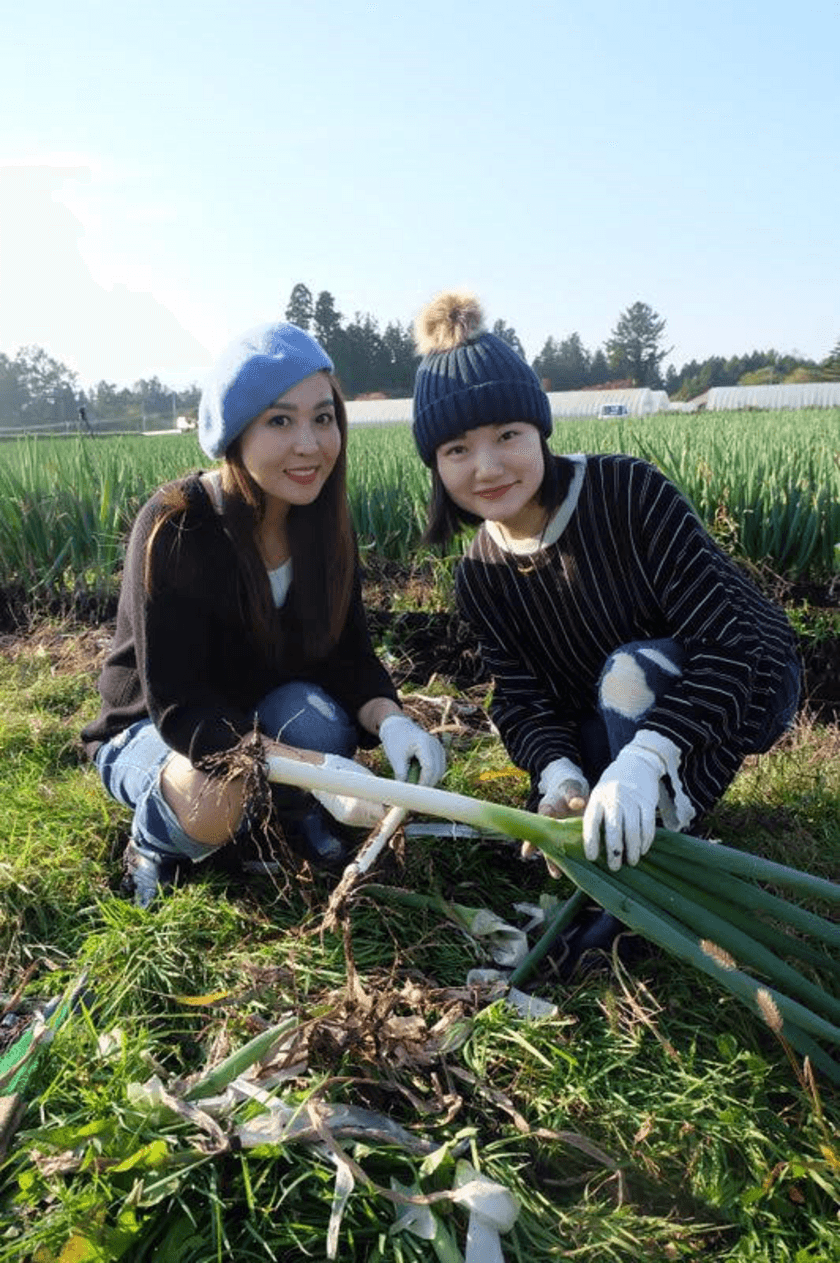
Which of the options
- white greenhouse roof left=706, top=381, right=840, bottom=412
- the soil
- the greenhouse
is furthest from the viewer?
white greenhouse roof left=706, top=381, right=840, bottom=412

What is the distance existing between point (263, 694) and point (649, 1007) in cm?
90

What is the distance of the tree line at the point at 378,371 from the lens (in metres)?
45.3

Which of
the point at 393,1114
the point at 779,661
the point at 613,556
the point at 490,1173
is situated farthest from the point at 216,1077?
the point at 779,661

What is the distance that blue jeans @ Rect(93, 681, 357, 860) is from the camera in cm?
176

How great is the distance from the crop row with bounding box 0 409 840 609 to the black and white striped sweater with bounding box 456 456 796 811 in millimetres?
1199

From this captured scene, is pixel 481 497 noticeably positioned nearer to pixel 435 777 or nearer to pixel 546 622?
pixel 546 622

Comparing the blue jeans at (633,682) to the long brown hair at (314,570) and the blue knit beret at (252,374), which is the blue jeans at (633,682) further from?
the blue knit beret at (252,374)

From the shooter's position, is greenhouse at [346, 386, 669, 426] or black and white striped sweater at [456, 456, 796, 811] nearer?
black and white striped sweater at [456, 456, 796, 811]

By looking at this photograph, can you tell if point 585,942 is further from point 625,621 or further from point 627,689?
point 625,621

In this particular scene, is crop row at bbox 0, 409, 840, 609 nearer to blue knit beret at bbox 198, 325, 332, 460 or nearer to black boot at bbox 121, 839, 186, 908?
blue knit beret at bbox 198, 325, 332, 460

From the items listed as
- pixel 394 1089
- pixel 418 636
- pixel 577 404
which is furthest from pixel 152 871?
pixel 577 404

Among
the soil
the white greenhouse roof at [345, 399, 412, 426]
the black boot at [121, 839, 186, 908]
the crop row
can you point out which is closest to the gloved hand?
the black boot at [121, 839, 186, 908]

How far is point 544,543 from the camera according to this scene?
5.81ft

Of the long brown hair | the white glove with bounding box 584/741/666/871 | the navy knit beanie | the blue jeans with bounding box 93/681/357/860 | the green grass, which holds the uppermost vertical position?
the navy knit beanie
